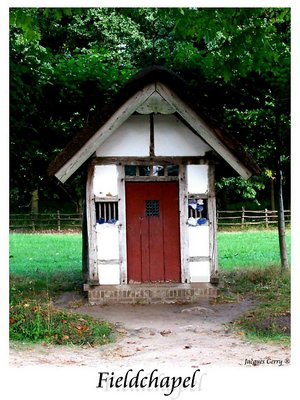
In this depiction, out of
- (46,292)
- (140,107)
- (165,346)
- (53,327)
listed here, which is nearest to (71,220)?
(46,292)

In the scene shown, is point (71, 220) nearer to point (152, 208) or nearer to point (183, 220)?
point (152, 208)

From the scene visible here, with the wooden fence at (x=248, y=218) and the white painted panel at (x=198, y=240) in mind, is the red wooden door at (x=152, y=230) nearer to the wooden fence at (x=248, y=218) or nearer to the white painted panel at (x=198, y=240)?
the white painted panel at (x=198, y=240)

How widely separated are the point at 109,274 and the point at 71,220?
16.7 meters

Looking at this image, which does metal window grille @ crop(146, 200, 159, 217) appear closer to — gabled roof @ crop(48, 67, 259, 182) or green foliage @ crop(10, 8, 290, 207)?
gabled roof @ crop(48, 67, 259, 182)

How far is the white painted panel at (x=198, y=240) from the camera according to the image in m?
11.2

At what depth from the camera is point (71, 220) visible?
90.2 ft

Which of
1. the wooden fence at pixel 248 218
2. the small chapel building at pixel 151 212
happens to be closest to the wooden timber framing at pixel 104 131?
the small chapel building at pixel 151 212

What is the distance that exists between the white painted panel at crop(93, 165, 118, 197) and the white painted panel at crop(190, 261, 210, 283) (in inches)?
74.8

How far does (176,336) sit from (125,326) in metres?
0.97

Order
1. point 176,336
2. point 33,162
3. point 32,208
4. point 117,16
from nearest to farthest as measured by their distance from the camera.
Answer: point 176,336 → point 33,162 → point 117,16 → point 32,208

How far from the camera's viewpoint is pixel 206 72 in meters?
13.2

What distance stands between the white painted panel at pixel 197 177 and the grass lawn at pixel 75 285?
206cm
